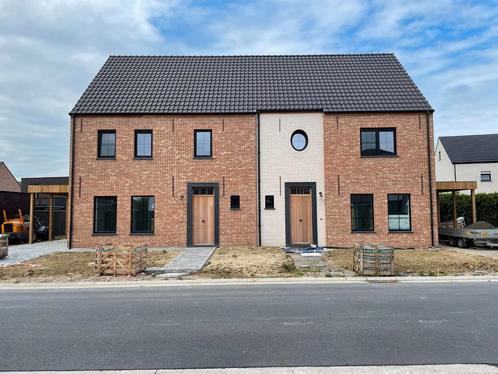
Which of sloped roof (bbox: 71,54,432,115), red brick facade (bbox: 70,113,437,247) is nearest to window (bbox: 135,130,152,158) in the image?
red brick facade (bbox: 70,113,437,247)

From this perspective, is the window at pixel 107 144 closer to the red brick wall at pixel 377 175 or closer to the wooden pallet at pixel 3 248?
the wooden pallet at pixel 3 248

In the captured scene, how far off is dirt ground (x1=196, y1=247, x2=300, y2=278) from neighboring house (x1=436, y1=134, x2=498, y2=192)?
30.3m

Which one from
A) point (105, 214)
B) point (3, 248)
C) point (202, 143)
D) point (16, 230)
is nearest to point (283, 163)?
point (202, 143)

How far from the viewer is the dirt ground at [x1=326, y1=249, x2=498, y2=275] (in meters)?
10.7

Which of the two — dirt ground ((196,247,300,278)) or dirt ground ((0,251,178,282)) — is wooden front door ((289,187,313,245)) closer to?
dirt ground ((196,247,300,278))

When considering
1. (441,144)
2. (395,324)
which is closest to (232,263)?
(395,324)

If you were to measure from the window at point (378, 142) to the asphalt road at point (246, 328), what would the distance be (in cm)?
866

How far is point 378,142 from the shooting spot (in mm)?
16359

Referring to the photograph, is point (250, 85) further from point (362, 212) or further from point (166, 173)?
point (362, 212)

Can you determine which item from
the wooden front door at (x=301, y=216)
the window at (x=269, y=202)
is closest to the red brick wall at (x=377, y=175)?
the wooden front door at (x=301, y=216)

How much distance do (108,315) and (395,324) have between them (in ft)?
15.3

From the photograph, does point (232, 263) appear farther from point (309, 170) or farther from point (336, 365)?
point (336, 365)

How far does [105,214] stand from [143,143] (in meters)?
3.47

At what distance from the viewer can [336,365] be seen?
166 inches
